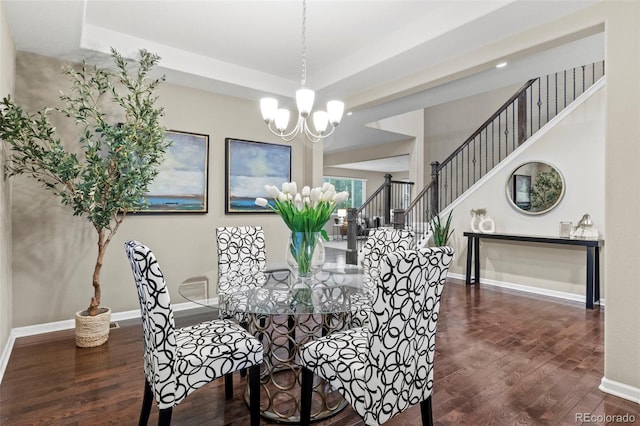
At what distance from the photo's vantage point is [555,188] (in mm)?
4770

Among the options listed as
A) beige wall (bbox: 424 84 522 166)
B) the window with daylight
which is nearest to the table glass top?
beige wall (bbox: 424 84 522 166)

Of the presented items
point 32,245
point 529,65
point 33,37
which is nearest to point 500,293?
point 529,65

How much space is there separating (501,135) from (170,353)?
711 centimetres

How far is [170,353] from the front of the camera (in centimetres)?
154

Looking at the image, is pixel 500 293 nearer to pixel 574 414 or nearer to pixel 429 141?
pixel 574 414

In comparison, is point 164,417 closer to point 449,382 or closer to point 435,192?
point 449,382

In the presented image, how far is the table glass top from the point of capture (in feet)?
6.08

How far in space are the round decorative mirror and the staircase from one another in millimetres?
952

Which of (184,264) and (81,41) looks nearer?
(81,41)

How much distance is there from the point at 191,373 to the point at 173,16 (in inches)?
113

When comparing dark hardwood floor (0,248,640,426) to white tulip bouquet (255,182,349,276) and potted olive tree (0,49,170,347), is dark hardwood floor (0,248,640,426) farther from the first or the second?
white tulip bouquet (255,182,349,276)

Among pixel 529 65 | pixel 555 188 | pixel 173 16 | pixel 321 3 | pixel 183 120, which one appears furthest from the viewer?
pixel 555 188

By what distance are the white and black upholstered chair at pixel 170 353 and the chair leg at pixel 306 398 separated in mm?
226

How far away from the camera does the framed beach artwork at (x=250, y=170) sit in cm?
432
